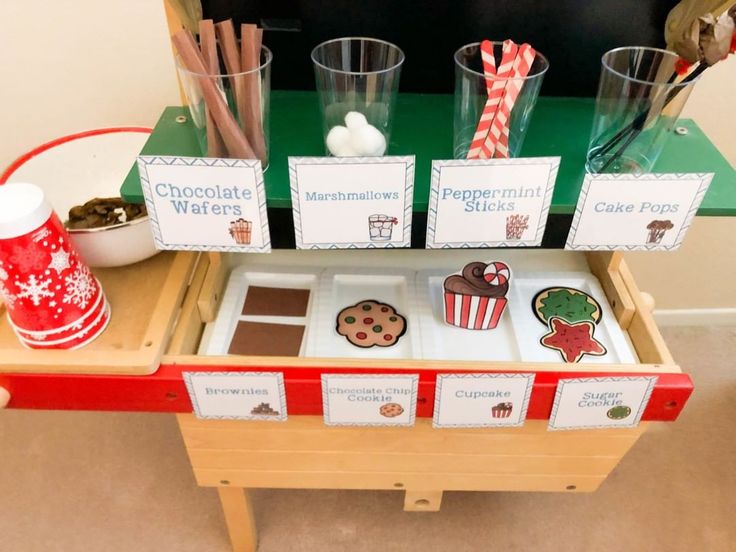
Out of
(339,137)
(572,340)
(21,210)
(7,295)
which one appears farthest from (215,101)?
(572,340)

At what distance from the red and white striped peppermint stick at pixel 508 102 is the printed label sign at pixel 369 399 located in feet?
1.08

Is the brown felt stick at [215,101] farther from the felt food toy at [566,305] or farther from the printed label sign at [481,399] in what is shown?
the felt food toy at [566,305]

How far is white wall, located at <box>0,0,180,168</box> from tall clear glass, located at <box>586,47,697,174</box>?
0.80 metres

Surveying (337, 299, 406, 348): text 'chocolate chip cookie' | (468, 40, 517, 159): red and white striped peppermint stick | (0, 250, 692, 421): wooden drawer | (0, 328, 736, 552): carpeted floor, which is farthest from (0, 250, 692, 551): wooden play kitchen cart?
(468, 40, 517, 159): red and white striped peppermint stick

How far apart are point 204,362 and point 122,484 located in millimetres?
767

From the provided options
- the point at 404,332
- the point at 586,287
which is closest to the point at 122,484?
the point at 404,332

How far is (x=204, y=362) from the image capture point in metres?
0.86

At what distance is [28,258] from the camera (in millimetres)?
737

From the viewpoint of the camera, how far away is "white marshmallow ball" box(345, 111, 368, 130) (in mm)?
723

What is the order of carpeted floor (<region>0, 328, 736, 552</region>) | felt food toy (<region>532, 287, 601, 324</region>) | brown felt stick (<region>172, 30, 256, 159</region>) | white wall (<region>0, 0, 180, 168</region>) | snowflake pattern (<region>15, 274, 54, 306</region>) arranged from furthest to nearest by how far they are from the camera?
1. carpeted floor (<region>0, 328, 736, 552</region>)
2. white wall (<region>0, 0, 180, 168</region>)
3. felt food toy (<region>532, 287, 601, 324</region>)
4. snowflake pattern (<region>15, 274, 54, 306</region>)
5. brown felt stick (<region>172, 30, 256, 159</region>)

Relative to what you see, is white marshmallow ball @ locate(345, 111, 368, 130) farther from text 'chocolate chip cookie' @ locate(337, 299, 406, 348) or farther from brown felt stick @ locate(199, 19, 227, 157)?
text 'chocolate chip cookie' @ locate(337, 299, 406, 348)

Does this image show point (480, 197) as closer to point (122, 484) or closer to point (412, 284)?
point (412, 284)

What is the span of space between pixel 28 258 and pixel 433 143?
51 cm

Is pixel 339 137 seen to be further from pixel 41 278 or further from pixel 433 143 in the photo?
pixel 41 278
